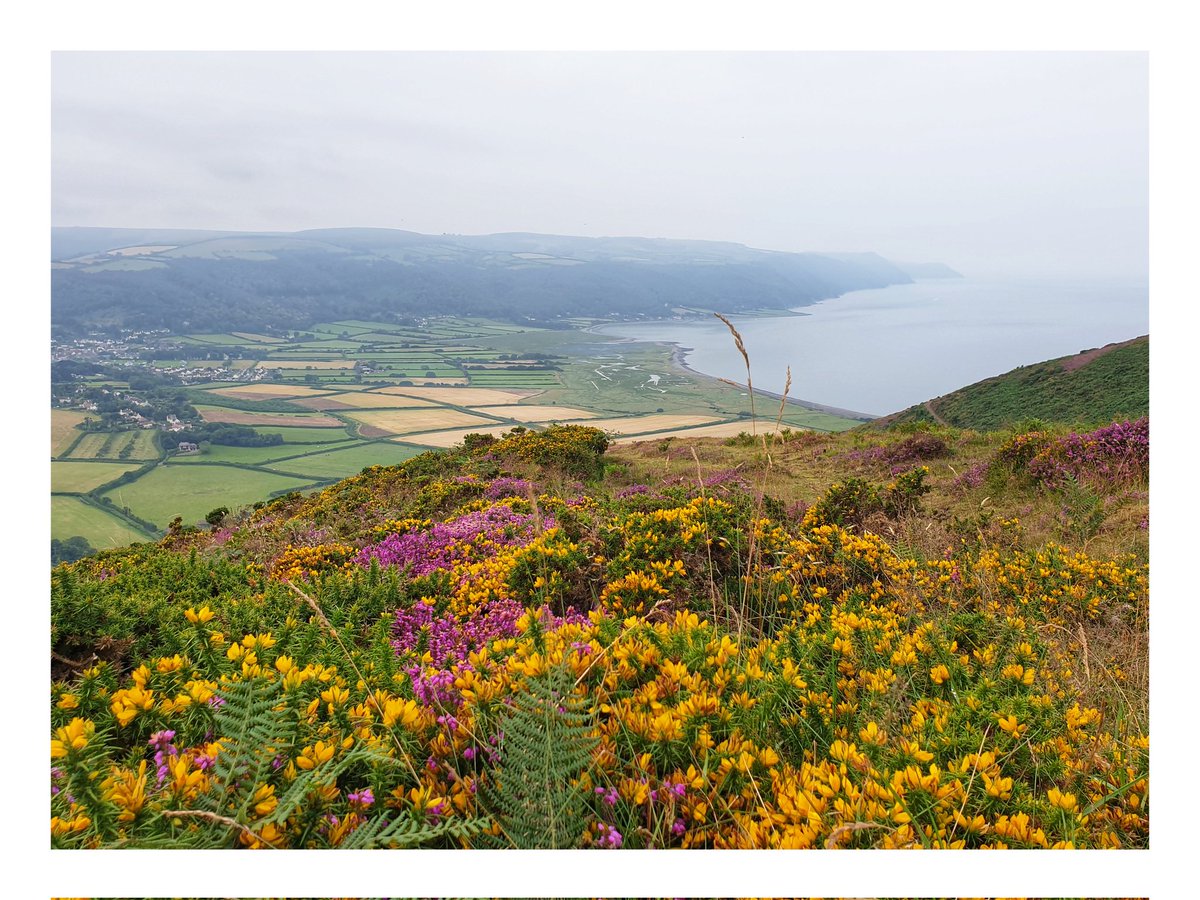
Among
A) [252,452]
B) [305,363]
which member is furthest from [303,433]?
[305,363]

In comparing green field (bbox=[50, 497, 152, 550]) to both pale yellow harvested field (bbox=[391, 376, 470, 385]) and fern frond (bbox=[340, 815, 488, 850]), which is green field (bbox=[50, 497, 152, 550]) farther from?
pale yellow harvested field (bbox=[391, 376, 470, 385])

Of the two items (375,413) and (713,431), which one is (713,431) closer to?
(713,431)

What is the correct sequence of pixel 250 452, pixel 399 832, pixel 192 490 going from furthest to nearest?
pixel 250 452
pixel 192 490
pixel 399 832

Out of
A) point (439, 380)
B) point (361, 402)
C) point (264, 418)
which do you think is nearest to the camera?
point (264, 418)

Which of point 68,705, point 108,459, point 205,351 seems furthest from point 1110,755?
point 205,351

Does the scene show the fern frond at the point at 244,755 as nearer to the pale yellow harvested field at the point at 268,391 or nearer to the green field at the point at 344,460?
the green field at the point at 344,460

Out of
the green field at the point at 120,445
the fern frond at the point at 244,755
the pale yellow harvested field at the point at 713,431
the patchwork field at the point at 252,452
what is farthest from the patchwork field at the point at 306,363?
the fern frond at the point at 244,755

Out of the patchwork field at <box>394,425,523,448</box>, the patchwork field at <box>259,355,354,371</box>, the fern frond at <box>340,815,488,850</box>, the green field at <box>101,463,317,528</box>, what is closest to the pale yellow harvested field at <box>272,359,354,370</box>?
the patchwork field at <box>259,355,354,371</box>
